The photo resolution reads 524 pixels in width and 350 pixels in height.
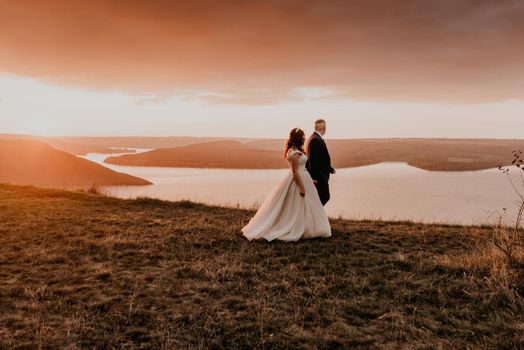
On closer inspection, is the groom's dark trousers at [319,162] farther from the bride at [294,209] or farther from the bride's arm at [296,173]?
the bride's arm at [296,173]

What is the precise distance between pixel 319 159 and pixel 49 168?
55.9 m

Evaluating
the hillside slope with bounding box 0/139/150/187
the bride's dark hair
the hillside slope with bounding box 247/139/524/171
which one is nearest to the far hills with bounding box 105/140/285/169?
the hillside slope with bounding box 247/139/524/171

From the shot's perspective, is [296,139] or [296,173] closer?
[296,173]

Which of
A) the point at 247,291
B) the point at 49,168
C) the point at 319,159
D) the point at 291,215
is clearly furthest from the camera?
the point at 49,168

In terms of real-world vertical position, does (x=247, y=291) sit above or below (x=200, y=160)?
above

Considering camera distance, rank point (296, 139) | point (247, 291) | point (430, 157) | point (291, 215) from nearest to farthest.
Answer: point (247, 291) → point (291, 215) → point (296, 139) → point (430, 157)

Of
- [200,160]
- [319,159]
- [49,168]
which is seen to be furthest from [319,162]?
[200,160]

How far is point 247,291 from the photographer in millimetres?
6582

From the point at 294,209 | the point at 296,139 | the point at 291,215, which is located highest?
the point at 296,139

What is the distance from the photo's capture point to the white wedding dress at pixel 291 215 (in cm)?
1038

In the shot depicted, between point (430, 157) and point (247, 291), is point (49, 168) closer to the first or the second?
point (247, 291)

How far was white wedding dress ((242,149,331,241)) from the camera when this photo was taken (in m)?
10.4

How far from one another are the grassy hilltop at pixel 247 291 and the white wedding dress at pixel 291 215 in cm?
47

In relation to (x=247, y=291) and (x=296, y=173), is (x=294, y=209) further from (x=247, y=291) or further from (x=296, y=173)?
(x=247, y=291)
